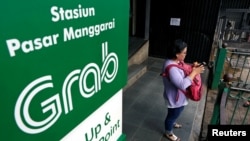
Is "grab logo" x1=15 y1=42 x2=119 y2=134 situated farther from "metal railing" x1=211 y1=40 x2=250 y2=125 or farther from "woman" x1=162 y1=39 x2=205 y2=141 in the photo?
"metal railing" x1=211 y1=40 x2=250 y2=125

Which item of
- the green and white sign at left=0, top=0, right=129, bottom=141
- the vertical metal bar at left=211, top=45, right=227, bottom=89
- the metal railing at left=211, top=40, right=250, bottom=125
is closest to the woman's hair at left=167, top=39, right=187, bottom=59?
the metal railing at left=211, top=40, right=250, bottom=125

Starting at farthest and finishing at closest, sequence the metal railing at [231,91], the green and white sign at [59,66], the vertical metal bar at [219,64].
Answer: the vertical metal bar at [219,64]
the metal railing at [231,91]
the green and white sign at [59,66]

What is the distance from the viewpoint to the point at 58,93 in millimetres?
863

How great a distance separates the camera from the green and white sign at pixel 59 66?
651 millimetres

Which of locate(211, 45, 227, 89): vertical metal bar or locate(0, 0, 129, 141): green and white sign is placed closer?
locate(0, 0, 129, 141): green and white sign

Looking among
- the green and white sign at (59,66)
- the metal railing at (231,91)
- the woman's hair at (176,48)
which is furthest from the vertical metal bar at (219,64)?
the green and white sign at (59,66)

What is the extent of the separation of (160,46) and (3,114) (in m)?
5.95

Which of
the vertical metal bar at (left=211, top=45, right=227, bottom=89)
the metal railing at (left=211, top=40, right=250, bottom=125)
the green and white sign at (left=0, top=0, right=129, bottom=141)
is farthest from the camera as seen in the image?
the vertical metal bar at (left=211, top=45, right=227, bottom=89)

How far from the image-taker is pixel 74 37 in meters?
0.87

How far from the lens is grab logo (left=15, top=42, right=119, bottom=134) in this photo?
2.40 feet

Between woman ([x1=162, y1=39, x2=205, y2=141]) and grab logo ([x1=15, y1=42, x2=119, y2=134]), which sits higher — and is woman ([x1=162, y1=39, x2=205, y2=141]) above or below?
below

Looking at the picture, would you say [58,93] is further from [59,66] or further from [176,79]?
[176,79]

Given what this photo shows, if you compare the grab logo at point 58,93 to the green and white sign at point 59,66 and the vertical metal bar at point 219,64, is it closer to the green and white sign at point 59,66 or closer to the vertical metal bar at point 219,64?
the green and white sign at point 59,66

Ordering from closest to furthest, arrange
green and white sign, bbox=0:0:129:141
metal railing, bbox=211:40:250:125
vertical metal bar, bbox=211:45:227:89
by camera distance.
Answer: green and white sign, bbox=0:0:129:141 < metal railing, bbox=211:40:250:125 < vertical metal bar, bbox=211:45:227:89
